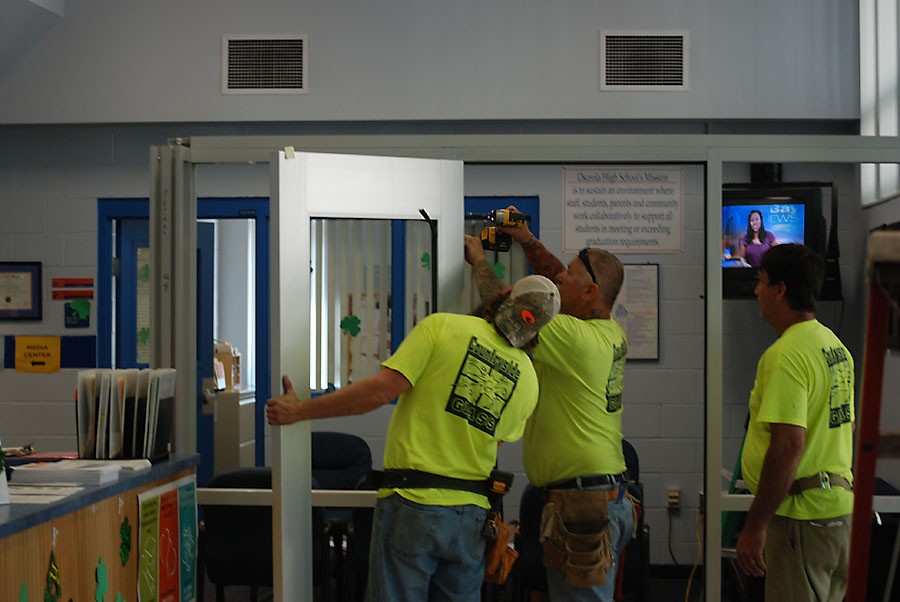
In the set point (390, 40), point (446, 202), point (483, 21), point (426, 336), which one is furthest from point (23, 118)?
point (426, 336)

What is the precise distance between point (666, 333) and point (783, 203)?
0.88m

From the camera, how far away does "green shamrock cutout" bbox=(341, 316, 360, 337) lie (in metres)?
3.18

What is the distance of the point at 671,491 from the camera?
17.0 feet

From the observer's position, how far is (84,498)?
2414 millimetres

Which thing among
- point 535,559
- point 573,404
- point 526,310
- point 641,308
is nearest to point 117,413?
point 526,310

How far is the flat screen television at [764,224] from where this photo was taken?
478cm

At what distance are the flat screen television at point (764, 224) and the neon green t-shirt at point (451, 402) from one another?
2437mm

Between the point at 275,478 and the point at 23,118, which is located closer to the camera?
the point at 275,478

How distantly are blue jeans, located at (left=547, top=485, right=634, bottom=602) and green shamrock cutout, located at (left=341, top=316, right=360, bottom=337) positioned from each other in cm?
91

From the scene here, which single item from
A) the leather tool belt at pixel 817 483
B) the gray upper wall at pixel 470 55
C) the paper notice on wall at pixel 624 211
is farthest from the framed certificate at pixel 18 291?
the leather tool belt at pixel 817 483

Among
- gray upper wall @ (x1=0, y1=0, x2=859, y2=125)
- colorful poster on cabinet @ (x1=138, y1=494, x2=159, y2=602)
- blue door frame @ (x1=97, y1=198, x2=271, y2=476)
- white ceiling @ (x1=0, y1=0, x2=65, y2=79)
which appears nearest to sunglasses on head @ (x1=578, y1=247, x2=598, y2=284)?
colorful poster on cabinet @ (x1=138, y1=494, x2=159, y2=602)

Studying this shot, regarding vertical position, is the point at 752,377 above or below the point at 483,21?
below

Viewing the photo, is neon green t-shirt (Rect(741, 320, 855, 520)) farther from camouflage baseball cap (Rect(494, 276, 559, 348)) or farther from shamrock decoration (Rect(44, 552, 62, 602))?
shamrock decoration (Rect(44, 552, 62, 602))

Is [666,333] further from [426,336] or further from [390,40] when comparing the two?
[426,336]
